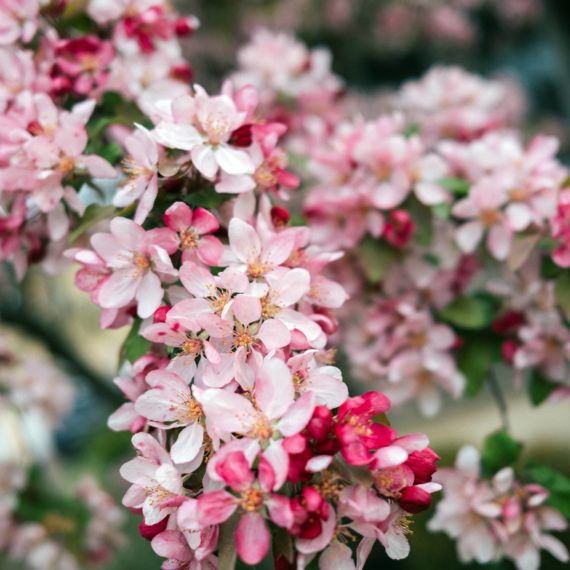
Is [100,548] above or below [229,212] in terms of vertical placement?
below

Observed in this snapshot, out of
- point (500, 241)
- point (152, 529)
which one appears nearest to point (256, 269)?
point (152, 529)

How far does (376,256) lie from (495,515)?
0.55m

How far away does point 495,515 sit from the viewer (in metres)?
1.15

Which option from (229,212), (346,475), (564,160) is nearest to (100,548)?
(229,212)

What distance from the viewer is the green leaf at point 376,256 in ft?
4.49

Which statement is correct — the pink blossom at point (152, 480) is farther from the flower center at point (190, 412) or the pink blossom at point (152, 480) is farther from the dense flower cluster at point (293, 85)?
the dense flower cluster at point (293, 85)

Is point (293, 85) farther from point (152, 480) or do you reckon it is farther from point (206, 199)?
point (152, 480)

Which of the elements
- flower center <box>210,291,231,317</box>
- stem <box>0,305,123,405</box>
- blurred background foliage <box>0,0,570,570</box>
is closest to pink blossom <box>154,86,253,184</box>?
flower center <box>210,291,231,317</box>

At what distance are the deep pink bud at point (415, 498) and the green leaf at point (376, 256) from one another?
66cm

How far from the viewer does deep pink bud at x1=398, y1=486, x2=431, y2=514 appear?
0.73 metres

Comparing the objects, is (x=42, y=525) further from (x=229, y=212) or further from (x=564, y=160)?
(x=564, y=160)

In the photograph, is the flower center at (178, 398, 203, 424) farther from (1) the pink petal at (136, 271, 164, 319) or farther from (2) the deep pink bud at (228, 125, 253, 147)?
(2) the deep pink bud at (228, 125, 253, 147)

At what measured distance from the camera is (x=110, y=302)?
37.4 inches

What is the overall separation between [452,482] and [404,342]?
302mm
